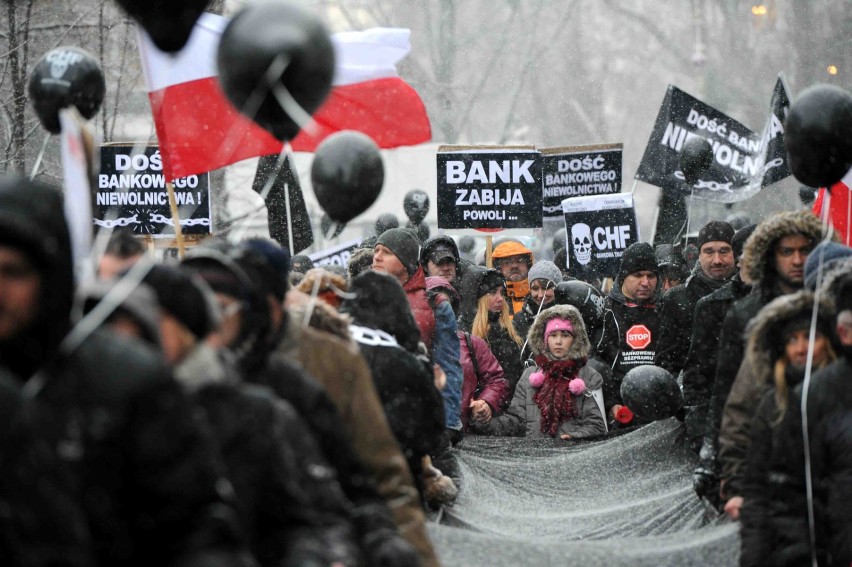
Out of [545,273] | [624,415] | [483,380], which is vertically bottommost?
[624,415]

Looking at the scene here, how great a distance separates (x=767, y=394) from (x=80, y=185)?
2.64 meters

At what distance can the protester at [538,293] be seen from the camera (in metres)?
12.0

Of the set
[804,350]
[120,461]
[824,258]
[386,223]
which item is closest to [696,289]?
[824,258]

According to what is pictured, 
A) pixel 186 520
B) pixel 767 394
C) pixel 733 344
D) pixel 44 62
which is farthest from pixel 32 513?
pixel 44 62

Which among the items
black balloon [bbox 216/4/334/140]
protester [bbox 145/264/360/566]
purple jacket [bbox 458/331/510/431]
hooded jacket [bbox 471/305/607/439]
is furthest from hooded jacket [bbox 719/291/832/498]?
purple jacket [bbox 458/331/510/431]

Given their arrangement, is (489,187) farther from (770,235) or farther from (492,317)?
(770,235)

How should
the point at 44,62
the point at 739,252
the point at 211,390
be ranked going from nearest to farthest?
the point at 211,390 < the point at 44,62 < the point at 739,252

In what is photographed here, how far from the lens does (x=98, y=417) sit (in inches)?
102

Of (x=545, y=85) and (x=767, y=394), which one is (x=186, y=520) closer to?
(x=767, y=394)

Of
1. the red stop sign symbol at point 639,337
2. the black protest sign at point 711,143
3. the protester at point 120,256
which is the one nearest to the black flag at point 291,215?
the red stop sign symbol at point 639,337

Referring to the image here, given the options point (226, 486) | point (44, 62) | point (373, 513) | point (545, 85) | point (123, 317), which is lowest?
point (373, 513)

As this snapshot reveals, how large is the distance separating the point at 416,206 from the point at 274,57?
1130 cm

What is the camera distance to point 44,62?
23.6 ft

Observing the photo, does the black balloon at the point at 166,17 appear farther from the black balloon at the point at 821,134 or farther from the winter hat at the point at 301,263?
the winter hat at the point at 301,263
